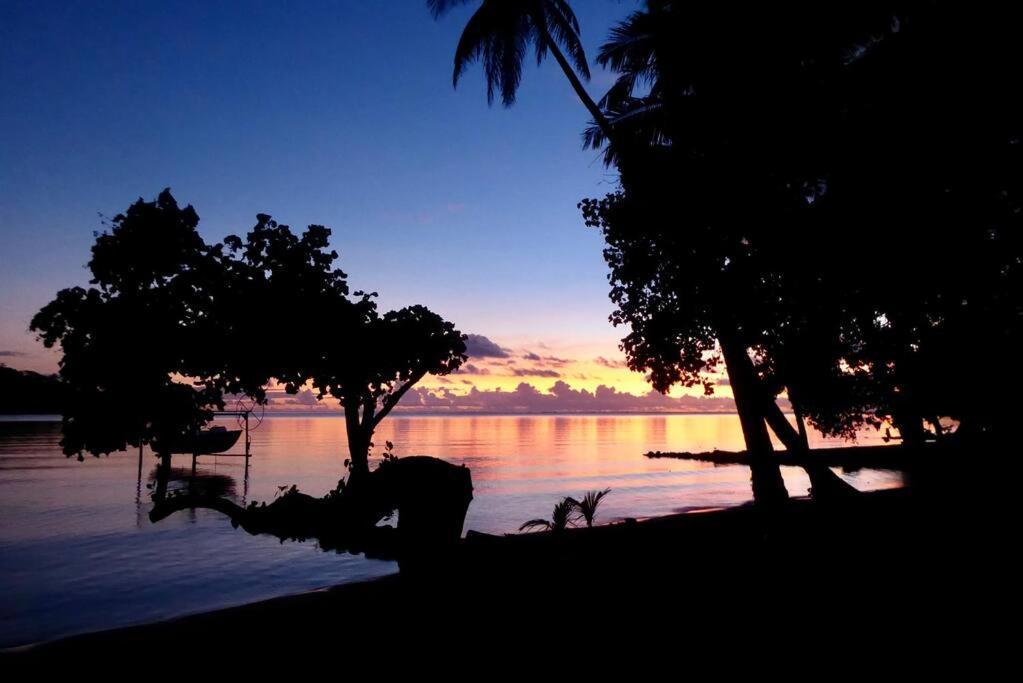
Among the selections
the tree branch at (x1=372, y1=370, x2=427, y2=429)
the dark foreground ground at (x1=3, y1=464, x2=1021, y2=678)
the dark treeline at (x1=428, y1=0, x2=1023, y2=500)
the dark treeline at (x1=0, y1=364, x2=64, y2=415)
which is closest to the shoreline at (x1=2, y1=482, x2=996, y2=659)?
the dark foreground ground at (x1=3, y1=464, x2=1021, y2=678)

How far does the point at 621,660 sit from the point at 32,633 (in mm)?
14209

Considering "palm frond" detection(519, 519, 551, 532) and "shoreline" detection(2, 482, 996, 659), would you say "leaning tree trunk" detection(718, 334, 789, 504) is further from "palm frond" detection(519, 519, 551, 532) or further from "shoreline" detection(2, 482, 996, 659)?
"palm frond" detection(519, 519, 551, 532)

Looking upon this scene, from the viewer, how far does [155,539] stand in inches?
918

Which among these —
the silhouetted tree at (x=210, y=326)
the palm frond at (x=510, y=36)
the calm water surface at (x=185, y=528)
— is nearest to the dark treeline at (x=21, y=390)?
the calm water surface at (x=185, y=528)

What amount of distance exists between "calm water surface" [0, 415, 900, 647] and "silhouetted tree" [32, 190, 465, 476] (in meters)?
4.76

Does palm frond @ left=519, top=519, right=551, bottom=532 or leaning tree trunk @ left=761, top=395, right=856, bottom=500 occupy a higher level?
leaning tree trunk @ left=761, top=395, right=856, bottom=500

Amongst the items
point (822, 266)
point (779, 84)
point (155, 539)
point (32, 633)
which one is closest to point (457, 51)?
point (779, 84)

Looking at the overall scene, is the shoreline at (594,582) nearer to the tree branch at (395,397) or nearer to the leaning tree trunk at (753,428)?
the leaning tree trunk at (753,428)

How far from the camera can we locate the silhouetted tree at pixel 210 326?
63.1 feet

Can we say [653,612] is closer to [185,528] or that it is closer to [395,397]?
[395,397]

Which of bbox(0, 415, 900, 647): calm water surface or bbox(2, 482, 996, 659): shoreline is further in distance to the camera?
bbox(0, 415, 900, 647): calm water surface

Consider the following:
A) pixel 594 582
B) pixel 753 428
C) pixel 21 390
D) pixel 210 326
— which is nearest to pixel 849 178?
pixel 753 428

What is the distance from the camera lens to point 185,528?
84.3ft

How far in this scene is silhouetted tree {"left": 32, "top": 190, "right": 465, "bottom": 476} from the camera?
1922 centimetres
